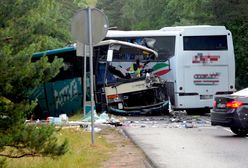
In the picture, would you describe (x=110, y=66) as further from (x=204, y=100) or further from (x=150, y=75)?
(x=204, y=100)

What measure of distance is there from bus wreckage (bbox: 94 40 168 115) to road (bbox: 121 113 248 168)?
97.1 inches

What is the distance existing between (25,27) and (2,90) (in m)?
1.06

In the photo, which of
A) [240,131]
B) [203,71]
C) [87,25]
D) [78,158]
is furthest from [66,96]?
[78,158]

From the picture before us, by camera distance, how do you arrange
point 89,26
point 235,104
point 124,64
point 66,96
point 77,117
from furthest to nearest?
point 124,64, point 66,96, point 77,117, point 235,104, point 89,26

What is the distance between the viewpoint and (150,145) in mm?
14742

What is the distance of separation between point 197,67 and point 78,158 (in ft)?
50.6

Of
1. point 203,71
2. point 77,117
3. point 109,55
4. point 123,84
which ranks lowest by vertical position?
point 77,117

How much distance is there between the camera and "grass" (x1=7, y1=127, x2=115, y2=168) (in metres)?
10.7

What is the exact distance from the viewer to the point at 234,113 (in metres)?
16.7

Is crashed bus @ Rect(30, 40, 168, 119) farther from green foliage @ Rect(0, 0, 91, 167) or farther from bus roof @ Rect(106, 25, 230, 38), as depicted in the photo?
green foliage @ Rect(0, 0, 91, 167)

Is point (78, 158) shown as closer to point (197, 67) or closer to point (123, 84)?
point (123, 84)

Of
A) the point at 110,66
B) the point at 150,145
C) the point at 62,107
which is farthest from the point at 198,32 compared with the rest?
the point at 150,145

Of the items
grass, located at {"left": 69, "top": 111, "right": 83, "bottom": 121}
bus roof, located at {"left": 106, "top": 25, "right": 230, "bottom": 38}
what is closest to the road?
grass, located at {"left": 69, "top": 111, "right": 83, "bottom": 121}

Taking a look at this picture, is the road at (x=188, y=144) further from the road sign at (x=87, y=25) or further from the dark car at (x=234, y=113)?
the road sign at (x=87, y=25)
